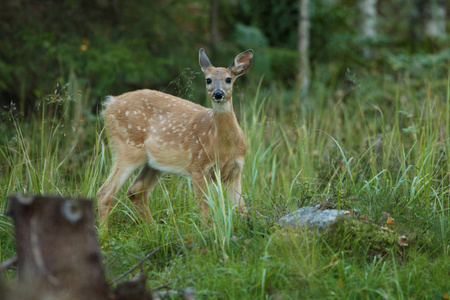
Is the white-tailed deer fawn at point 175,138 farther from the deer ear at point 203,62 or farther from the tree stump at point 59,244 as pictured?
the tree stump at point 59,244

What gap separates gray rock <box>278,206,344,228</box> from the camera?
161 inches

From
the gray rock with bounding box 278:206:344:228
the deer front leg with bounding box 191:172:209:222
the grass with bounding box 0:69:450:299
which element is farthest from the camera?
the deer front leg with bounding box 191:172:209:222

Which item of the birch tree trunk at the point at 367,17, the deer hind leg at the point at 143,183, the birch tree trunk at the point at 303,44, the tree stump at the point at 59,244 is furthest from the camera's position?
the birch tree trunk at the point at 367,17

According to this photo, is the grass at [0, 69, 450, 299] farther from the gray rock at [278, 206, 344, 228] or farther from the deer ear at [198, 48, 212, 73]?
the deer ear at [198, 48, 212, 73]

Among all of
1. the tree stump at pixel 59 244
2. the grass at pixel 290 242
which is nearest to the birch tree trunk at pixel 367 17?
the grass at pixel 290 242

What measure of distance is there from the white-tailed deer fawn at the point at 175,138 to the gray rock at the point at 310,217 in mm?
819

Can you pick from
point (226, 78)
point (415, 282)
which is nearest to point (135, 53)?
Answer: point (226, 78)

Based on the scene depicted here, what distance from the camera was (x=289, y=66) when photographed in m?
10.7

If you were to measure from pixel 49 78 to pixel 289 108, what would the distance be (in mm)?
3442

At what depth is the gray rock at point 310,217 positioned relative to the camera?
13.4ft

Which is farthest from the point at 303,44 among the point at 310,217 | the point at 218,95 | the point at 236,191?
the point at 310,217

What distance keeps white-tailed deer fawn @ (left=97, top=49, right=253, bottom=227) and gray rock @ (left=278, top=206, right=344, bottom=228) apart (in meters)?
0.82

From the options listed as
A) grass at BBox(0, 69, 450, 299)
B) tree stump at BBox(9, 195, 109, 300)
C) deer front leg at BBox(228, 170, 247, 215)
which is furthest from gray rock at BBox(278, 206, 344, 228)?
tree stump at BBox(9, 195, 109, 300)

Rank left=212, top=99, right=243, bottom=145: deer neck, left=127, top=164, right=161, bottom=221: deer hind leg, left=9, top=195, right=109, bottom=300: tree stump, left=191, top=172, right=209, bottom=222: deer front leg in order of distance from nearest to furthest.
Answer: left=9, top=195, right=109, bottom=300: tree stump, left=191, top=172, right=209, bottom=222: deer front leg, left=212, top=99, right=243, bottom=145: deer neck, left=127, top=164, right=161, bottom=221: deer hind leg
